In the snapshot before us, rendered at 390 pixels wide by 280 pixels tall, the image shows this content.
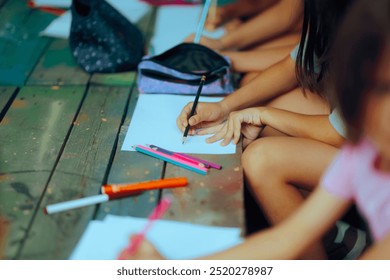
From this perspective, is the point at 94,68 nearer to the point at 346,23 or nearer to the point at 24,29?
the point at 24,29

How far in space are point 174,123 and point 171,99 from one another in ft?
0.37

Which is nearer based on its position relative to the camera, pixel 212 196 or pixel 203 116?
pixel 212 196

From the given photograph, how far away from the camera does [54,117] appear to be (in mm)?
1221

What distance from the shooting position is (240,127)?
1.13m

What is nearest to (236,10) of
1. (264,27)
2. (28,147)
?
(264,27)

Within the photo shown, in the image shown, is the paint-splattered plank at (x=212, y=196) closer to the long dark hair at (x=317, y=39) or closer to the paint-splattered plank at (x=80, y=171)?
the paint-splattered plank at (x=80, y=171)

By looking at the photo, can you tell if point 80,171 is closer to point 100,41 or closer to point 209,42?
point 100,41

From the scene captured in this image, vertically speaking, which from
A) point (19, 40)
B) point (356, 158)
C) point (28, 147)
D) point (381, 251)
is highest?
point (356, 158)

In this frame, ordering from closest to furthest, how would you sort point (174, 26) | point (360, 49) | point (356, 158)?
point (360, 49), point (356, 158), point (174, 26)

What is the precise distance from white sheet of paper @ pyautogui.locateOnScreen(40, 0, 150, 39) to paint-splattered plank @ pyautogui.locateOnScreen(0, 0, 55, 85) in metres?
0.03

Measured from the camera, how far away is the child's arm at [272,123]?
1.11m

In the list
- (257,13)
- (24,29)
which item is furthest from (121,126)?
(257,13)

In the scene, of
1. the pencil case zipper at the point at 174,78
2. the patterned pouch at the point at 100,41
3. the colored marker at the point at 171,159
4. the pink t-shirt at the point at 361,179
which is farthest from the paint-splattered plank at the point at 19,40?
the pink t-shirt at the point at 361,179

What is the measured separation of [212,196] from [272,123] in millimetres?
249
